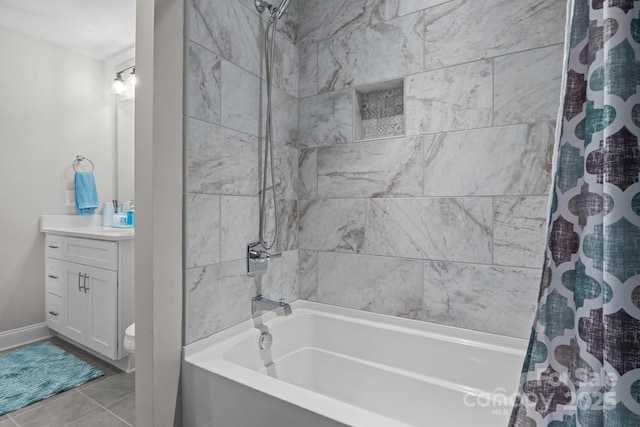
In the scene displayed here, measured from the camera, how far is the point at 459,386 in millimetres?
1400

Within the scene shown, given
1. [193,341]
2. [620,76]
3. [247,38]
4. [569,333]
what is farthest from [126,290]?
[620,76]

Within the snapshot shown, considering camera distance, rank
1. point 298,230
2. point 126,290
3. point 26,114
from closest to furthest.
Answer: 1. point 298,230
2. point 126,290
3. point 26,114

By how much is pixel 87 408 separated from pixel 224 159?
5.81 feet

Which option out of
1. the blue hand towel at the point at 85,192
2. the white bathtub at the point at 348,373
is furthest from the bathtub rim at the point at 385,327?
the blue hand towel at the point at 85,192

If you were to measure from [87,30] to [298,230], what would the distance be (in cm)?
274

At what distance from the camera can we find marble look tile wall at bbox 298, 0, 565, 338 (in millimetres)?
1339

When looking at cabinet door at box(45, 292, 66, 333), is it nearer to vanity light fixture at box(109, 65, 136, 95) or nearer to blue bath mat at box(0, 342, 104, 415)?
blue bath mat at box(0, 342, 104, 415)

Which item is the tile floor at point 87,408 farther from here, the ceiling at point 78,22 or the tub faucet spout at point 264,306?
the ceiling at point 78,22

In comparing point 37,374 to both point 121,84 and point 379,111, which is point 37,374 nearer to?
point 121,84

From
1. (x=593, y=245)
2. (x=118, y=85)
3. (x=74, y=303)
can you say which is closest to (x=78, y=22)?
(x=118, y=85)

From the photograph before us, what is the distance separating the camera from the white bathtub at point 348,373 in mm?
1057

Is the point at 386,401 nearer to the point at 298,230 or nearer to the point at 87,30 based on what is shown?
the point at 298,230

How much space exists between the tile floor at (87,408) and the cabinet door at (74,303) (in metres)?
0.53

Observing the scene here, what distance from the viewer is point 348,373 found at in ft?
5.39
